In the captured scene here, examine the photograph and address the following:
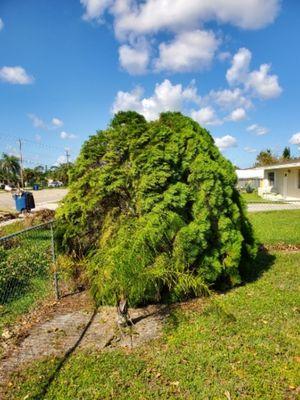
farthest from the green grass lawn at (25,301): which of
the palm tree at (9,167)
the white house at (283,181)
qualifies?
the palm tree at (9,167)

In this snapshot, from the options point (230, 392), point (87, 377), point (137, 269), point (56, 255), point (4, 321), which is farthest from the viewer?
point (56, 255)

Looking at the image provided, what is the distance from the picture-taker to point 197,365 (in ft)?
11.3

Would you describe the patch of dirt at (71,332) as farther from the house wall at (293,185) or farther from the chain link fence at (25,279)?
the house wall at (293,185)

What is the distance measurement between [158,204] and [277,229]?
26.1 ft

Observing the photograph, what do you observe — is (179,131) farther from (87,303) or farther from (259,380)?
(259,380)

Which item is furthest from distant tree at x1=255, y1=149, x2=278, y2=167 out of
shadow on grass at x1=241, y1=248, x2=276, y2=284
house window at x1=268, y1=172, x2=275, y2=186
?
shadow on grass at x1=241, y1=248, x2=276, y2=284

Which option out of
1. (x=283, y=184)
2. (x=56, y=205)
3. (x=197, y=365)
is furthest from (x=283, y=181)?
(x=197, y=365)

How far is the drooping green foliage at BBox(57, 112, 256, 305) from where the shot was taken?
4.77m

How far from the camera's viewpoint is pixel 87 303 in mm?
5215

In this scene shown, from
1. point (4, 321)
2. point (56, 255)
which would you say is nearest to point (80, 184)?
point (56, 255)

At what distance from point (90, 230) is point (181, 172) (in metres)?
1.63

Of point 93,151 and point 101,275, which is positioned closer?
point 101,275

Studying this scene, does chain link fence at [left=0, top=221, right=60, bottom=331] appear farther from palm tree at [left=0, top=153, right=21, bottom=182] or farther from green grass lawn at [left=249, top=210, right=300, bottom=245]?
palm tree at [left=0, top=153, right=21, bottom=182]

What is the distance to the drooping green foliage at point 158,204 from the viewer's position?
4.77m
